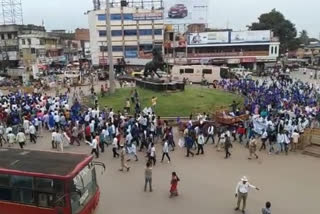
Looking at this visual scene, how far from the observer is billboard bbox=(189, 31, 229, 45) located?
59.1 m

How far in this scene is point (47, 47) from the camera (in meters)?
64.0

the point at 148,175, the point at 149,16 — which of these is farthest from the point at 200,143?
the point at 149,16

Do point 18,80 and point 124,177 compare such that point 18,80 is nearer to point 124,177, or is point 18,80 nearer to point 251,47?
point 251,47

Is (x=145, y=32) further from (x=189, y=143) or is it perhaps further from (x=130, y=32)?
(x=189, y=143)

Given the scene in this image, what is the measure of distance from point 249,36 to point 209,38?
6525 millimetres

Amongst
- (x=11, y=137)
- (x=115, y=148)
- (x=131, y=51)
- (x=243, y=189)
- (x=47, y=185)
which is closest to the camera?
(x=47, y=185)

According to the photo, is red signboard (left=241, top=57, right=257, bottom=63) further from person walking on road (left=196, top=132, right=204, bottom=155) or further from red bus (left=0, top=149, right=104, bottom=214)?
red bus (left=0, top=149, right=104, bottom=214)

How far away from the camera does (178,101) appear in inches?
1035

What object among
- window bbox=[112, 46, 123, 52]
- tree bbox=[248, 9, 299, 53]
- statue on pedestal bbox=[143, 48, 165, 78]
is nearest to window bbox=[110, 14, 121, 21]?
window bbox=[112, 46, 123, 52]

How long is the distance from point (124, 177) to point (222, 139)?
5.57m

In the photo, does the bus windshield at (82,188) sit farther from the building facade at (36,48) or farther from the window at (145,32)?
the window at (145,32)

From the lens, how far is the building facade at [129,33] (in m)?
59.6

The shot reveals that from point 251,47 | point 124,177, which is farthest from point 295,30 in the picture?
point 124,177

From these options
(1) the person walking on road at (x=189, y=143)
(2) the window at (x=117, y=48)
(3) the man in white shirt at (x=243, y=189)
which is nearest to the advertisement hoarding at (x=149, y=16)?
(2) the window at (x=117, y=48)
